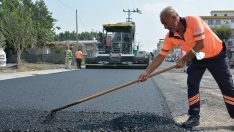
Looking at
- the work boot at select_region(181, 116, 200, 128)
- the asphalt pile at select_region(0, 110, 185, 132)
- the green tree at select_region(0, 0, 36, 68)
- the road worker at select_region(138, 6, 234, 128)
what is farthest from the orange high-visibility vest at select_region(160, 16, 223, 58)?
the green tree at select_region(0, 0, 36, 68)

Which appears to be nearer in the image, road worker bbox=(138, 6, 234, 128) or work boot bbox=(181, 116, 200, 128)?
road worker bbox=(138, 6, 234, 128)

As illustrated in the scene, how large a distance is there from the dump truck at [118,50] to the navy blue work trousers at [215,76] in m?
17.4

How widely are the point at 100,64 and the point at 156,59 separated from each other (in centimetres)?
1761

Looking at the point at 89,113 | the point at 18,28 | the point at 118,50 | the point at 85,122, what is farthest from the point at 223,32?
the point at 85,122

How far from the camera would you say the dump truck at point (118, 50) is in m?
21.7

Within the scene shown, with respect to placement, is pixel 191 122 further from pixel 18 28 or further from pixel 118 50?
pixel 118 50

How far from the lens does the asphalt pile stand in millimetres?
3801

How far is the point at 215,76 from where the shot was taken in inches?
162

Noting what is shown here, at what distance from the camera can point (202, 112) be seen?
16.8ft

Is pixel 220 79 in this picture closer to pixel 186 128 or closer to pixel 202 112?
pixel 186 128

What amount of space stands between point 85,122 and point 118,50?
18.7 meters

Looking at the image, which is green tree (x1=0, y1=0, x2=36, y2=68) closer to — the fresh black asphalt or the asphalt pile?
the fresh black asphalt

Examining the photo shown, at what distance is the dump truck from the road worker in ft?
56.9

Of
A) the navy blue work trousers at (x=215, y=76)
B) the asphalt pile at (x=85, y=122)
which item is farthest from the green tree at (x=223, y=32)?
the asphalt pile at (x=85, y=122)
